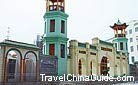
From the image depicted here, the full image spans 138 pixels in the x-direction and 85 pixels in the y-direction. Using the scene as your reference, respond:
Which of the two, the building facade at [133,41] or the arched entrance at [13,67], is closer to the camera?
the arched entrance at [13,67]

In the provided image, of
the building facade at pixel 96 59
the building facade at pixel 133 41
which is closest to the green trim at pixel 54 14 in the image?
the building facade at pixel 96 59

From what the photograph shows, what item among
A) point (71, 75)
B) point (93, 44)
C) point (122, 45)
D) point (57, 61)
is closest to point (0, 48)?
point (57, 61)

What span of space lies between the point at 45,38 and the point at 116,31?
14.8 meters

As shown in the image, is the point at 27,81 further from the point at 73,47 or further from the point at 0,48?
the point at 73,47

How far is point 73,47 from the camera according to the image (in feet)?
85.9

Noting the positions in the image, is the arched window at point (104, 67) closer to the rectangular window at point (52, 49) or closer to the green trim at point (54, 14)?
the rectangular window at point (52, 49)

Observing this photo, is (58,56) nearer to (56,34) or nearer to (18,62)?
(56,34)

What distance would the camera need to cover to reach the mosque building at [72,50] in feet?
82.2

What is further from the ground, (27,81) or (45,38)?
(45,38)

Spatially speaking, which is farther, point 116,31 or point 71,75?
point 116,31

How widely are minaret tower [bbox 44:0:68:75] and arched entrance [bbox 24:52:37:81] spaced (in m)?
2.76

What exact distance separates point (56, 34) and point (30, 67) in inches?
205

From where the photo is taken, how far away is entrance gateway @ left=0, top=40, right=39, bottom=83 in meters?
19.5

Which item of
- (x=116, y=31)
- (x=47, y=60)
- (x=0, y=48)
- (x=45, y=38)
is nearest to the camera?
(x=0, y=48)
